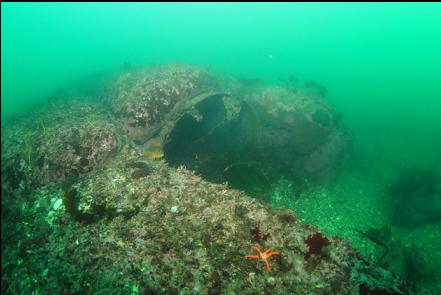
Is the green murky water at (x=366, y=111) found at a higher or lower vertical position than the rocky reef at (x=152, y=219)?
lower

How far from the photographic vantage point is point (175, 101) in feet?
42.8

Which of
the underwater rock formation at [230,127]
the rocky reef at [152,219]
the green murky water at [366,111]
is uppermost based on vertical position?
the rocky reef at [152,219]

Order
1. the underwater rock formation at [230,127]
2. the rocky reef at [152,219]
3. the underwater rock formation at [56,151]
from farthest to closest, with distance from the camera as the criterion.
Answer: the underwater rock formation at [230,127] < the underwater rock formation at [56,151] < the rocky reef at [152,219]

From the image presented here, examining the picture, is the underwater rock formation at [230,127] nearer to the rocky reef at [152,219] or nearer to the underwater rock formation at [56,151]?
the rocky reef at [152,219]

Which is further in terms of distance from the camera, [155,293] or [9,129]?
[9,129]

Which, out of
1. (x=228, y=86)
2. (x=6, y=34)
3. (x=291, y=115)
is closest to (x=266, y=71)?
(x=228, y=86)

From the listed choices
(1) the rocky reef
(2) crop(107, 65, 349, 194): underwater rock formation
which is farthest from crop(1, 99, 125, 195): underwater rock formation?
(2) crop(107, 65, 349, 194): underwater rock formation

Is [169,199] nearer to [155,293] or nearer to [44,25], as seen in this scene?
[155,293]

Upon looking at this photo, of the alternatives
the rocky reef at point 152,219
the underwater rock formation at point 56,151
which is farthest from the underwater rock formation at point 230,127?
the underwater rock formation at point 56,151

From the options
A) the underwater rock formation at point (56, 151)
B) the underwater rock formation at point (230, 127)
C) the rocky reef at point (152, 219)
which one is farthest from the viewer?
the underwater rock formation at point (230, 127)

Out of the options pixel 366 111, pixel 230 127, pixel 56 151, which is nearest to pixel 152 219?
pixel 56 151

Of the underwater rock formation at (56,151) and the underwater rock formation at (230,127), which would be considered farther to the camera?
the underwater rock formation at (230,127)

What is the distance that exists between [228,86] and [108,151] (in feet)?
38.0

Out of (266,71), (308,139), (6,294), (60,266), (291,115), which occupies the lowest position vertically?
(266,71)
